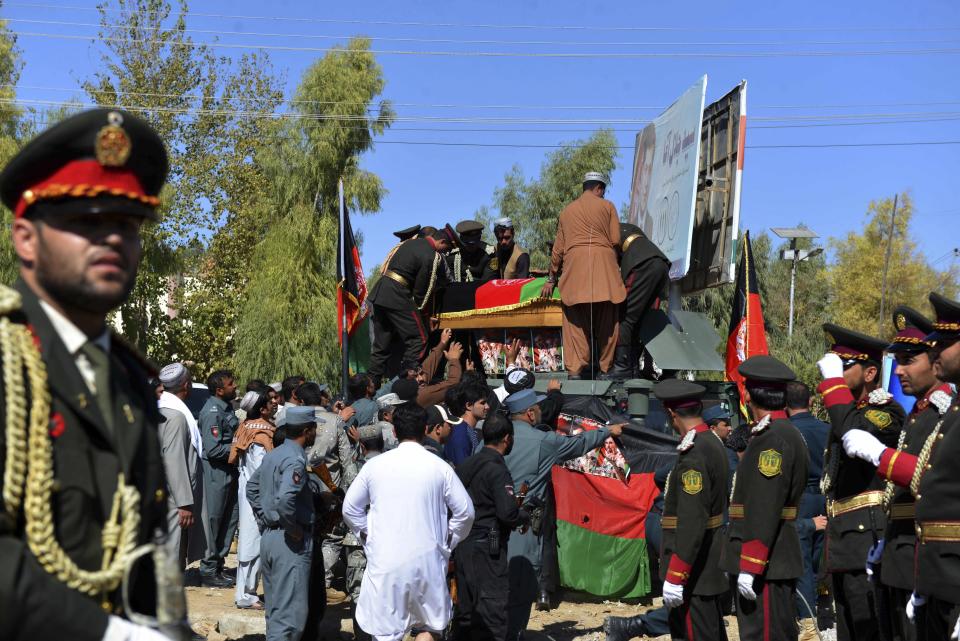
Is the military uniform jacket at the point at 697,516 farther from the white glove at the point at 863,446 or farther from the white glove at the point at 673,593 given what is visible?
the white glove at the point at 863,446

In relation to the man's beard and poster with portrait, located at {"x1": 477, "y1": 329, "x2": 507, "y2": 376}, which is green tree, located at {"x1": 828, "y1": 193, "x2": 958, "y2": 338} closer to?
poster with portrait, located at {"x1": 477, "y1": 329, "x2": 507, "y2": 376}

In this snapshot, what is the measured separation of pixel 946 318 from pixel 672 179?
757cm

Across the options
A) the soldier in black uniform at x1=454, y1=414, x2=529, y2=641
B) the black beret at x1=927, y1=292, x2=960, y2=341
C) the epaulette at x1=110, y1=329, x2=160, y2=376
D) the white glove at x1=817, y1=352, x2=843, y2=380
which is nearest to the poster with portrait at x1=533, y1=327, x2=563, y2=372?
the soldier in black uniform at x1=454, y1=414, x2=529, y2=641

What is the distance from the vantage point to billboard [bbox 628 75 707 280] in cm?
1191

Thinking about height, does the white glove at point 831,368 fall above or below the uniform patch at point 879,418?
above

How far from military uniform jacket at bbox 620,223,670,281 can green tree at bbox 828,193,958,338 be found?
1768 inches

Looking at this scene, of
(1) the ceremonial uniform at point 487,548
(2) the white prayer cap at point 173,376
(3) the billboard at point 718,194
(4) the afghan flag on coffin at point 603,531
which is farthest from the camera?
(3) the billboard at point 718,194

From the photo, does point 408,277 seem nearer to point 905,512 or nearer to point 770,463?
point 770,463

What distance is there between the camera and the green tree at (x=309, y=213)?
31.9 metres

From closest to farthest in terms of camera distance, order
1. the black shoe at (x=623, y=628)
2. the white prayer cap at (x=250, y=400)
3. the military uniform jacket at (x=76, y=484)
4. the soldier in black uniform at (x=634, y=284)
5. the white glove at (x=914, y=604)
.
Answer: the military uniform jacket at (x=76, y=484) → the white glove at (x=914, y=604) → the black shoe at (x=623, y=628) → the white prayer cap at (x=250, y=400) → the soldier in black uniform at (x=634, y=284)

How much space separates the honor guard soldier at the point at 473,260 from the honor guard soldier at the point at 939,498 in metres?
8.29

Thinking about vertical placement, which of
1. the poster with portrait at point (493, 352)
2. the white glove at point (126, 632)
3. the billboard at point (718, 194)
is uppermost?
the billboard at point (718, 194)

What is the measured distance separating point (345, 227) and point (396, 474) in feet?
25.3

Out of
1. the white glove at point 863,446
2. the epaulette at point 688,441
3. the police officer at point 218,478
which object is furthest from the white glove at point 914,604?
the police officer at point 218,478
